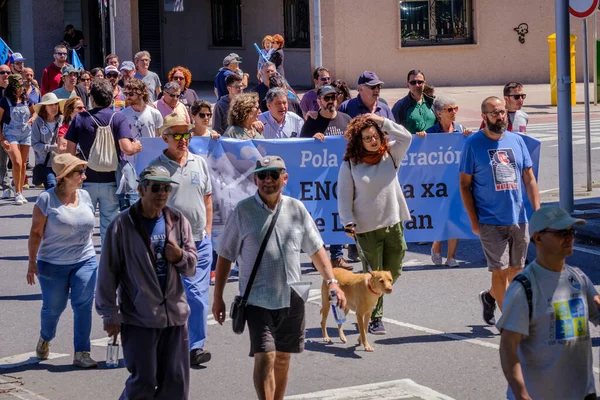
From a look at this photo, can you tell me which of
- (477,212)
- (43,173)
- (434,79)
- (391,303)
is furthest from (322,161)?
(434,79)

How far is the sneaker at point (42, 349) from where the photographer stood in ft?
28.5

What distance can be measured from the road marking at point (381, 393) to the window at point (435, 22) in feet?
79.5

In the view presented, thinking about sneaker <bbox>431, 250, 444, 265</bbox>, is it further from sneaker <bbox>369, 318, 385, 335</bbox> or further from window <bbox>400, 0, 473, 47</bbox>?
window <bbox>400, 0, 473, 47</bbox>

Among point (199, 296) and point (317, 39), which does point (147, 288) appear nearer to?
point (199, 296)

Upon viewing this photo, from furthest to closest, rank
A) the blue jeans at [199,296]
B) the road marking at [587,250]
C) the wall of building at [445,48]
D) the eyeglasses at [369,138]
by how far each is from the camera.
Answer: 1. the wall of building at [445,48]
2. the road marking at [587,250]
3. the eyeglasses at [369,138]
4. the blue jeans at [199,296]

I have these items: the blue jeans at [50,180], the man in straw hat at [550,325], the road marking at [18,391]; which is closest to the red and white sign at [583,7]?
the blue jeans at [50,180]

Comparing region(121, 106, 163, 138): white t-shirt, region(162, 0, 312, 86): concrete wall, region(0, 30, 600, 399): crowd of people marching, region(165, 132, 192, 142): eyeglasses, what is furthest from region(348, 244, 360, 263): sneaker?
region(162, 0, 312, 86): concrete wall

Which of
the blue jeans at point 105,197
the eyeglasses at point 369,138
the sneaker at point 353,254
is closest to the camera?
the eyeglasses at point 369,138

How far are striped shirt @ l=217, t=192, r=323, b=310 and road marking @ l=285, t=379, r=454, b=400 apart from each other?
100 cm

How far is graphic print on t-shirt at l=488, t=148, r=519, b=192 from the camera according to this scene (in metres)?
8.91

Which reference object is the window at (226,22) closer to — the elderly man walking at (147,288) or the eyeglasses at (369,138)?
the eyeglasses at (369,138)

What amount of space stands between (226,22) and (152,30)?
2.42 meters

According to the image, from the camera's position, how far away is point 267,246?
697 centimetres

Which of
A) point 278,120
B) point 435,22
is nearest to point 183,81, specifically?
point 278,120
